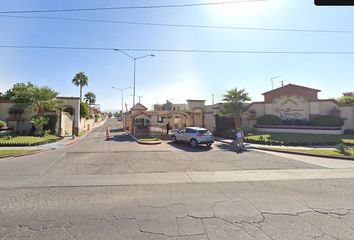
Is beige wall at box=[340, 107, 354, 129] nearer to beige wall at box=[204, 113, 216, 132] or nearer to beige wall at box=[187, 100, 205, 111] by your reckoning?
beige wall at box=[204, 113, 216, 132]

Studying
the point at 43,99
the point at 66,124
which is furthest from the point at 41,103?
the point at 66,124

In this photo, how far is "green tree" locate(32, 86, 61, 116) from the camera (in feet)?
78.0

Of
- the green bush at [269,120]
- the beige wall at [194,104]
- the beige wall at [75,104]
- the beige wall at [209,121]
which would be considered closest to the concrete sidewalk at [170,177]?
the green bush at [269,120]

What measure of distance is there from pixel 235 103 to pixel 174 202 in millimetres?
19941

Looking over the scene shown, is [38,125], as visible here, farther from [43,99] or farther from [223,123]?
[223,123]

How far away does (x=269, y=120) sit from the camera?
27.8 meters

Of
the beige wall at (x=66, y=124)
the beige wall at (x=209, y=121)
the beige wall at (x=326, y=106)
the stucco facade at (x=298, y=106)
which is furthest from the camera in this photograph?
the beige wall at (x=209, y=121)

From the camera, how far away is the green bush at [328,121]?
25.0 meters

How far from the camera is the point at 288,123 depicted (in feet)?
91.4

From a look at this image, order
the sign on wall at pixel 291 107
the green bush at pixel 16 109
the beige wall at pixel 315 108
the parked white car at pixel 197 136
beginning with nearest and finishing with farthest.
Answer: the parked white car at pixel 197 136, the green bush at pixel 16 109, the beige wall at pixel 315 108, the sign on wall at pixel 291 107

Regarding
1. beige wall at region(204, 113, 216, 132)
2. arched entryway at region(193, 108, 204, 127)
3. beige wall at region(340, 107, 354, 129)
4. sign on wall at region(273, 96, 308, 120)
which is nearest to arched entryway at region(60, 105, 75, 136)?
arched entryway at region(193, 108, 204, 127)

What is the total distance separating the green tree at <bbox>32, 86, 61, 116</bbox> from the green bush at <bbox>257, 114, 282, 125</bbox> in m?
24.2

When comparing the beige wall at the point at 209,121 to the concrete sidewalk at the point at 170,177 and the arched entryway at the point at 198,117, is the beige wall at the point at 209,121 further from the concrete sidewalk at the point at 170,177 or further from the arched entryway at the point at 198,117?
the concrete sidewalk at the point at 170,177

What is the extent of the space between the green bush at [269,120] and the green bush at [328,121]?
3.89 meters
